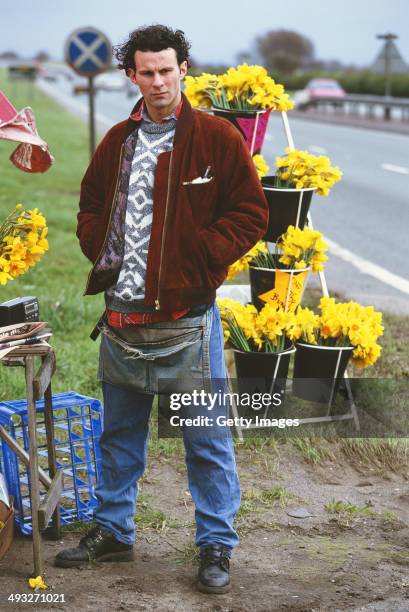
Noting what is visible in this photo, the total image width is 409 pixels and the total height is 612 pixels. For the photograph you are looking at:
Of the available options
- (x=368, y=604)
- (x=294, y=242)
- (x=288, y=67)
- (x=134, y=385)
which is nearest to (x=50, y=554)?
(x=134, y=385)

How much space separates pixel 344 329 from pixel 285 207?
26.9 inches

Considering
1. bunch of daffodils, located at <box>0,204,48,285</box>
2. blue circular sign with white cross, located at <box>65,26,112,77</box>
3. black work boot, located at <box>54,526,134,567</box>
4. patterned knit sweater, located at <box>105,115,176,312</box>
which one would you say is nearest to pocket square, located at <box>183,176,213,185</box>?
patterned knit sweater, located at <box>105,115,176,312</box>

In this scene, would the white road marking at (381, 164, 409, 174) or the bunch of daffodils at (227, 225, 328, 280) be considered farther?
the white road marking at (381, 164, 409, 174)

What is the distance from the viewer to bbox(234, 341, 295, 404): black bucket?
5.20 m

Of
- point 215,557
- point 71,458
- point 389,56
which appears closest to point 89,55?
point 71,458

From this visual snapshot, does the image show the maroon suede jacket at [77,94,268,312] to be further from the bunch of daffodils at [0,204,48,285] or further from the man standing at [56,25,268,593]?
the bunch of daffodils at [0,204,48,285]

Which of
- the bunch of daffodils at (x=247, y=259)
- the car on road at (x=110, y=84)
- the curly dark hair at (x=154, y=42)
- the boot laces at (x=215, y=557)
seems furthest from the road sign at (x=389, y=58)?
the car on road at (x=110, y=84)

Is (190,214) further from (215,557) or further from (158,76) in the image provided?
(215,557)

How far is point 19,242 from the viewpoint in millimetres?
3771

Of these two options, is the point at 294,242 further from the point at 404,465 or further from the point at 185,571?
the point at 185,571

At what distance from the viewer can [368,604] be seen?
369cm

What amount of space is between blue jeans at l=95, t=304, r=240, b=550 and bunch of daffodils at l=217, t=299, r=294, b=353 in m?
1.25

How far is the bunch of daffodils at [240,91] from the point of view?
5164mm

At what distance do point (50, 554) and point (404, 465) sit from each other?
75.4 inches
